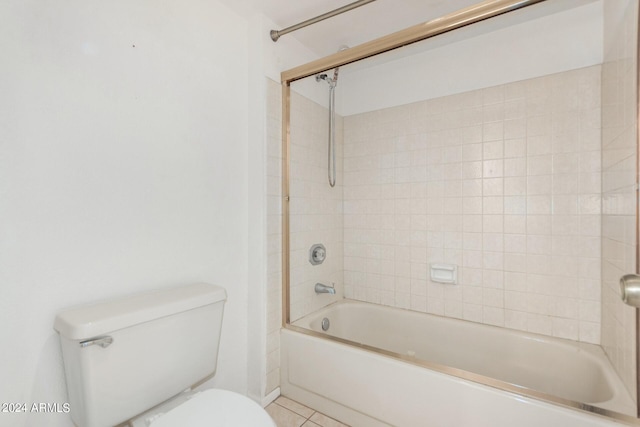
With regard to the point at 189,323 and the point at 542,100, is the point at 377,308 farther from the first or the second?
the point at 542,100

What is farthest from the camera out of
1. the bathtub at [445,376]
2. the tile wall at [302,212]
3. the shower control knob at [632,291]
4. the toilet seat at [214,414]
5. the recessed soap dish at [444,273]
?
the recessed soap dish at [444,273]

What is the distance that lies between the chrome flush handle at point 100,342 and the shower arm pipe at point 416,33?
4.95 feet

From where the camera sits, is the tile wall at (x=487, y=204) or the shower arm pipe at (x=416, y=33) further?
the tile wall at (x=487, y=204)

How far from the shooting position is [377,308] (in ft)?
7.12

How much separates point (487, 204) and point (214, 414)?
1.78 metres

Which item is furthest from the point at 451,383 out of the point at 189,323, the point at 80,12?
the point at 80,12

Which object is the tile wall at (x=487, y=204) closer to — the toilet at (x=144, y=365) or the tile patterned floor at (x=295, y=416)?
the tile patterned floor at (x=295, y=416)

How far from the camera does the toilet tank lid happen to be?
0.91 meters

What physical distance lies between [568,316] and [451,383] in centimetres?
89

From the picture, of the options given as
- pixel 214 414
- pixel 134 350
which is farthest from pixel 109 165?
pixel 214 414

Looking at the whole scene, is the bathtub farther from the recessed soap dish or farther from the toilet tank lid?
the toilet tank lid

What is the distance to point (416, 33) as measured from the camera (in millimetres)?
1354

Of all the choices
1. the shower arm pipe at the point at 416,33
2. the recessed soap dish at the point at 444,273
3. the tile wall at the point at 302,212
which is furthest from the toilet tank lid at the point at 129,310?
the recessed soap dish at the point at 444,273

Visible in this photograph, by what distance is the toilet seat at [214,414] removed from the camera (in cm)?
97
